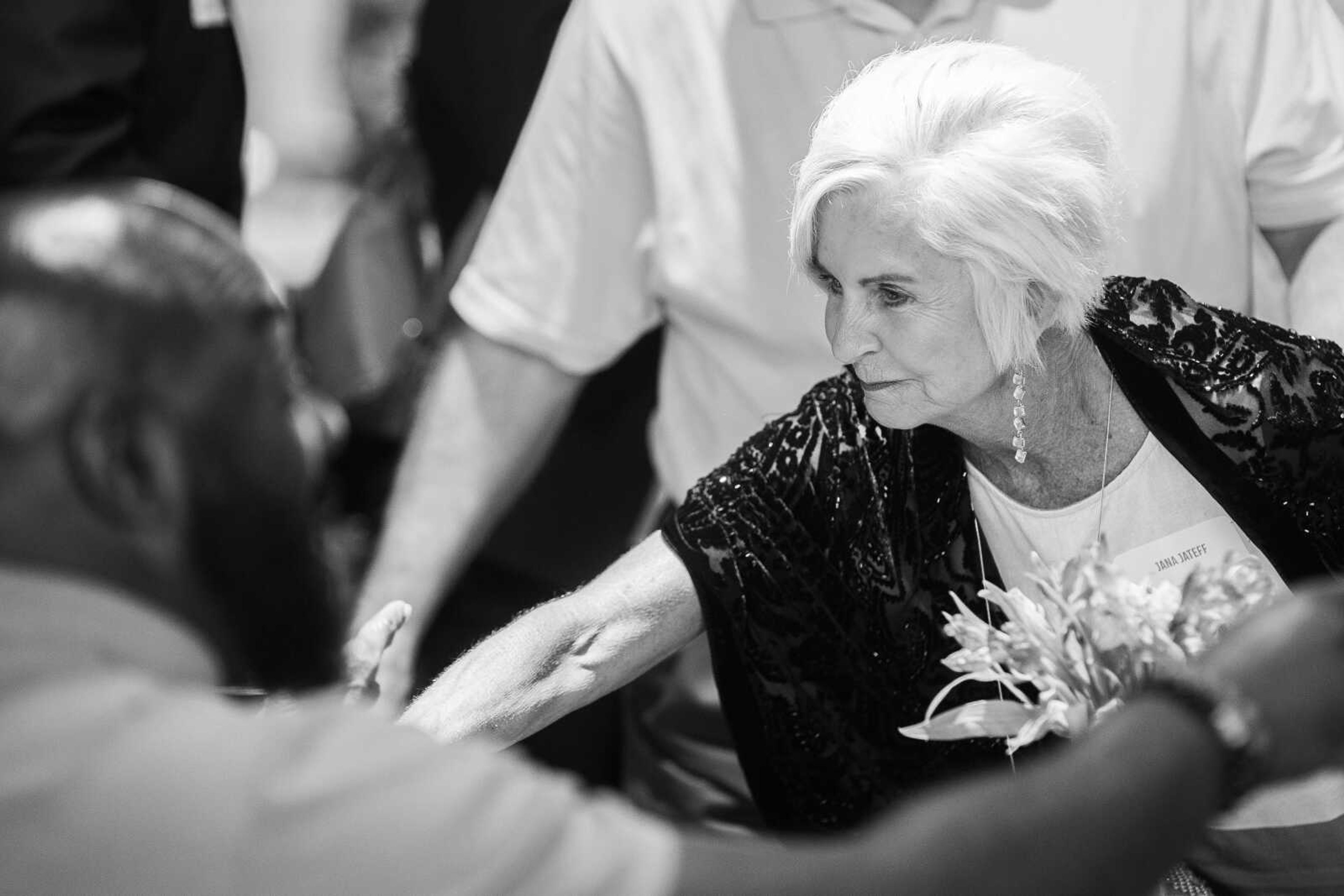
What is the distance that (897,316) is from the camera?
2.05 m

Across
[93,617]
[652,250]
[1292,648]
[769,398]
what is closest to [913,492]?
[769,398]

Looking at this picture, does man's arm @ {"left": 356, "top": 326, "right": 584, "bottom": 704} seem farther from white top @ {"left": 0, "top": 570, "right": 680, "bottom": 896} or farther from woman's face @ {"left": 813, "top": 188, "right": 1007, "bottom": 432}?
white top @ {"left": 0, "top": 570, "right": 680, "bottom": 896}

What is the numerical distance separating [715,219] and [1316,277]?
93 cm

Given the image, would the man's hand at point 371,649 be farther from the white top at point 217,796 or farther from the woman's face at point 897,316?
the white top at point 217,796

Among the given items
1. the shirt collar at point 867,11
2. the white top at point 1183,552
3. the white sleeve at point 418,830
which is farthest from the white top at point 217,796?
the shirt collar at point 867,11

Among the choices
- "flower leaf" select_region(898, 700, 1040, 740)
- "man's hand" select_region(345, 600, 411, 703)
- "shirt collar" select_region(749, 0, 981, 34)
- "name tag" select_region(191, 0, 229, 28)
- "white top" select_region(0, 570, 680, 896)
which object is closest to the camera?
"white top" select_region(0, 570, 680, 896)

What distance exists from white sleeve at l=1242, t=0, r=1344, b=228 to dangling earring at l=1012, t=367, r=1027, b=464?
74cm

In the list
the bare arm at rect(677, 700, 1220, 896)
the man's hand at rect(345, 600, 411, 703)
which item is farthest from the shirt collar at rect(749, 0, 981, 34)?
the bare arm at rect(677, 700, 1220, 896)

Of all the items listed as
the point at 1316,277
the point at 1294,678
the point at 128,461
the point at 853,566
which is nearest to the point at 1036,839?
the point at 1294,678

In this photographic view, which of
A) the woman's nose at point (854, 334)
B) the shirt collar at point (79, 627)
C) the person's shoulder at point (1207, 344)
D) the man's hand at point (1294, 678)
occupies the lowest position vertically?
the woman's nose at point (854, 334)

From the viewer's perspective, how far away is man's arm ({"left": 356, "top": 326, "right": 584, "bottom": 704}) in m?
2.73

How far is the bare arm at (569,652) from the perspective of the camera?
201cm

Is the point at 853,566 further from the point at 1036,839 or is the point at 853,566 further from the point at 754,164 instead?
the point at 1036,839

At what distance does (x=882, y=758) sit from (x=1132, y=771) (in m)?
1.21
